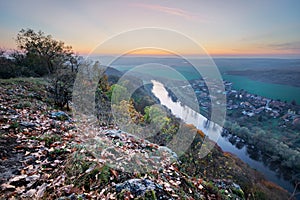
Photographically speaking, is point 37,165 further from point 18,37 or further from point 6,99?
point 18,37

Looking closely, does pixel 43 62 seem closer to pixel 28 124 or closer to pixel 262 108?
pixel 28 124

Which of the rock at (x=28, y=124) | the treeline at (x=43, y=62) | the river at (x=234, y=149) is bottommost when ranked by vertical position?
the river at (x=234, y=149)

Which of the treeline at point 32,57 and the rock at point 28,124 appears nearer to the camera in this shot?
the rock at point 28,124

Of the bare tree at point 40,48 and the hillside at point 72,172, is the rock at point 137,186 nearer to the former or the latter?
the hillside at point 72,172


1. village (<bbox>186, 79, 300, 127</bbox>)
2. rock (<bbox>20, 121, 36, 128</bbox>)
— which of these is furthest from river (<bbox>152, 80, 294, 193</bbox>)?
rock (<bbox>20, 121, 36, 128</bbox>)

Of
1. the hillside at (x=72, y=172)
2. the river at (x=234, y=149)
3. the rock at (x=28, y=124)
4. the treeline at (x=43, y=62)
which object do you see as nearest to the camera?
the hillside at (x=72, y=172)

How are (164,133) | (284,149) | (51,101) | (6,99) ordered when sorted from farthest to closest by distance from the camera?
(284,149) < (164,133) < (51,101) < (6,99)

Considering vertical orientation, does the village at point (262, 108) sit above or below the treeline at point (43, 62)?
below

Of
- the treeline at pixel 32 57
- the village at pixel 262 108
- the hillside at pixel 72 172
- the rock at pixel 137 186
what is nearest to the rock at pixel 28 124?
the hillside at pixel 72 172

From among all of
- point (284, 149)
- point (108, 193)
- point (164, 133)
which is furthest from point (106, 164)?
point (284, 149)
